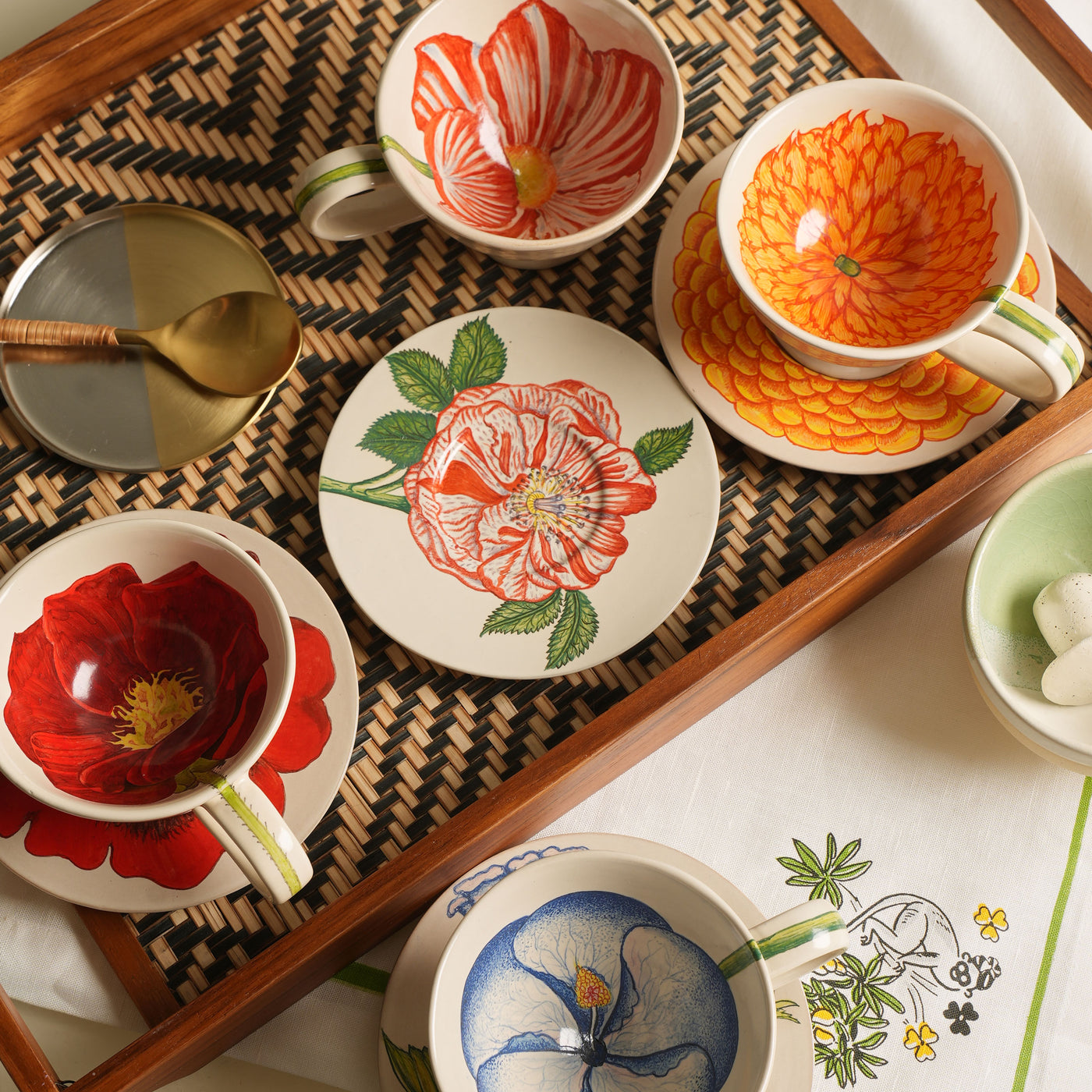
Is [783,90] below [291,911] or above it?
above

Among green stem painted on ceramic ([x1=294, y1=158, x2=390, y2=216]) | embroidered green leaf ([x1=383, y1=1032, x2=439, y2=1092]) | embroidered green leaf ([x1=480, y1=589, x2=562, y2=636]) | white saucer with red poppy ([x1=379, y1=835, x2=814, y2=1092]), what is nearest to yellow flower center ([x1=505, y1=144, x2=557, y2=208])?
green stem painted on ceramic ([x1=294, y1=158, x2=390, y2=216])

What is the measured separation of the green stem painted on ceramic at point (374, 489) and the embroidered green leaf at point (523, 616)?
77mm

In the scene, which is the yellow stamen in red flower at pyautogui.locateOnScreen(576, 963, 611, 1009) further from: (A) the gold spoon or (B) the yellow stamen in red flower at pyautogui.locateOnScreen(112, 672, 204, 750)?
(A) the gold spoon

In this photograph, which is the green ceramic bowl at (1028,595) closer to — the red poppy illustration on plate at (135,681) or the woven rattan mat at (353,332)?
the woven rattan mat at (353,332)

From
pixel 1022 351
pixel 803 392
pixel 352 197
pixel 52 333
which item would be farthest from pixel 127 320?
pixel 1022 351

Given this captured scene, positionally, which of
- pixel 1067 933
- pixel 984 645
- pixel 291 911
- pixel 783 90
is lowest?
pixel 291 911

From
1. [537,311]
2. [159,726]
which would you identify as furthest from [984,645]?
[159,726]

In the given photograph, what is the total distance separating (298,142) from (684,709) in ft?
1.36

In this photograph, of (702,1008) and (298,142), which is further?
(298,142)

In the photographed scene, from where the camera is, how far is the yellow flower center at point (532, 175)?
650 millimetres

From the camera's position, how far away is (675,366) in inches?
23.8

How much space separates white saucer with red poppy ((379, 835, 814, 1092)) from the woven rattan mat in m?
0.04

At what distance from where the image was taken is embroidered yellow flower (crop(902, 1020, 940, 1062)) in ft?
2.01

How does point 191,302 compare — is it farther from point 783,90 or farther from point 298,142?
point 783,90
